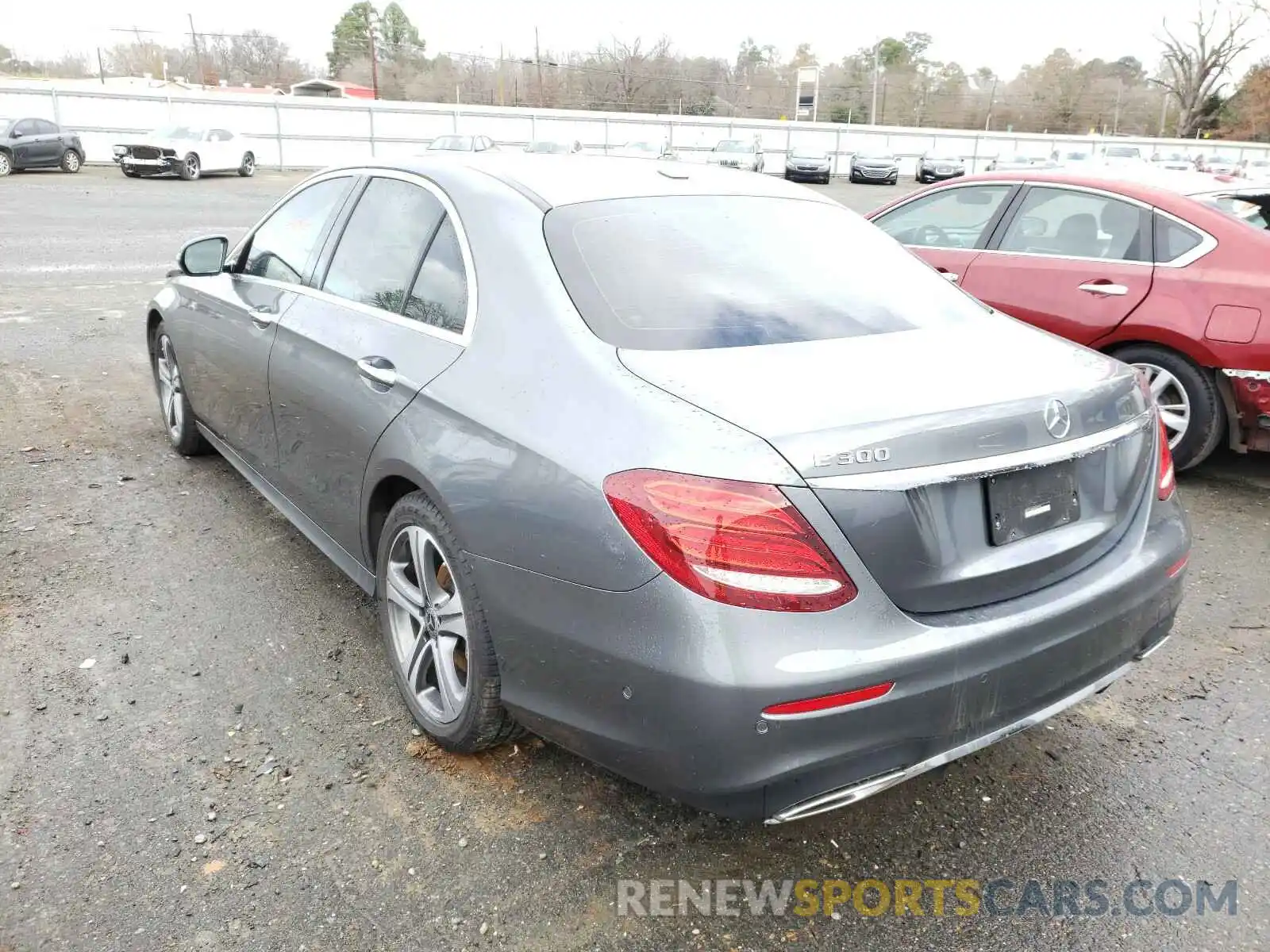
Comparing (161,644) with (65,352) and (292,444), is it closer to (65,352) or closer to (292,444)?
(292,444)

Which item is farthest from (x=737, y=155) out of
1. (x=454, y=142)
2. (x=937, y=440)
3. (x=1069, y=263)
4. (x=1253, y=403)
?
(x=937, y=440)

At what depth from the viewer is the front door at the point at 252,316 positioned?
3.72m

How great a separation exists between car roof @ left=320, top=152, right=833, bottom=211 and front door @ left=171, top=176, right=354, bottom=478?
0.45 m

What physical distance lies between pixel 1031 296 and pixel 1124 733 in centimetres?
332

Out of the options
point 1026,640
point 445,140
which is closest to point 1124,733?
point 1026,640

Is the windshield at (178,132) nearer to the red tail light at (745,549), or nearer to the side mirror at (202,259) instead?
the side mirror at (202,259)

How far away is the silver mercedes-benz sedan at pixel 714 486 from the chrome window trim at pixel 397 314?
0.02 metres

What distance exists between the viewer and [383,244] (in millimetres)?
3238

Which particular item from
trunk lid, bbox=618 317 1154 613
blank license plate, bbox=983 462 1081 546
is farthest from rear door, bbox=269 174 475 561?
blank license plate, bbox=983 462 1081 546

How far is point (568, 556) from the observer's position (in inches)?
83.7

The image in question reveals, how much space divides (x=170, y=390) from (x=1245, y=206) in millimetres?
6063

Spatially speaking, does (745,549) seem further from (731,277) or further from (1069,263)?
(1069,263)

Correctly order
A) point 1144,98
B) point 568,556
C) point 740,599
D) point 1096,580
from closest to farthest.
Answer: point 740,599 < point 568,556 < point 1096,580 < point 1144,98

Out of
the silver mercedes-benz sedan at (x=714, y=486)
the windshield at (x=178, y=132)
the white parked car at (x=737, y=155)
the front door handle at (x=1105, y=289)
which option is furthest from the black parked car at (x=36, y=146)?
the front door handle at (x=1105, y=289)
